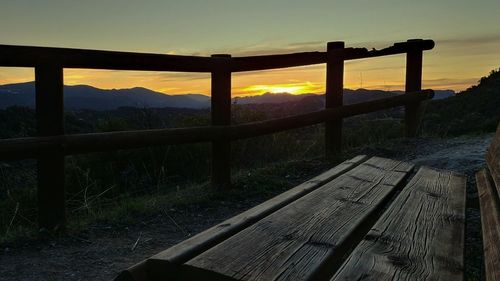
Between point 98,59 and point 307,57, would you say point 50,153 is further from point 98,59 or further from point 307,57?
point 307,57

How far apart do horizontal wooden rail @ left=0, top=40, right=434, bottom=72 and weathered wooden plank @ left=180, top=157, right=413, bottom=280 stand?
7.42ft

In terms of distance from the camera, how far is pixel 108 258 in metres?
3.29

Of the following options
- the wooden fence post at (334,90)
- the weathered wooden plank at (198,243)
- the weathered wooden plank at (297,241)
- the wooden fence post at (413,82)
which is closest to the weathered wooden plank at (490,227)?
the weathered wooden plank at (297,241)

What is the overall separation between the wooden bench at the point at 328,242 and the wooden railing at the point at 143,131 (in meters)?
2.06

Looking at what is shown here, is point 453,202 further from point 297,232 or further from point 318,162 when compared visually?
point 318,162

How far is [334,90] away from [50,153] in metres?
3.82

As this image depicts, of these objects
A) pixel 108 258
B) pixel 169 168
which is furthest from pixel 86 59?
pixel 169 168

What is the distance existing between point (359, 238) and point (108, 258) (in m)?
2.05

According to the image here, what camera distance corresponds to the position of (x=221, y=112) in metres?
4.84

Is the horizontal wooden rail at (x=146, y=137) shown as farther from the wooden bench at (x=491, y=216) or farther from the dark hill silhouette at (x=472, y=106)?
the dark hill silhouette at (x=472, y=106)

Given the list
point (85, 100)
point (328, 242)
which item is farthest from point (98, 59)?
point (85, 100)

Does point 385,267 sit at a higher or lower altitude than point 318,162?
higher

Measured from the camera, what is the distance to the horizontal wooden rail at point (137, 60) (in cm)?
336

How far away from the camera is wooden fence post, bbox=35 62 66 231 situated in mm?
3496
